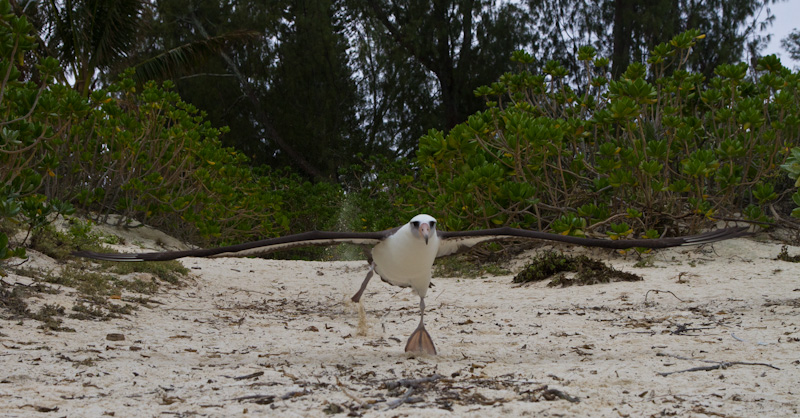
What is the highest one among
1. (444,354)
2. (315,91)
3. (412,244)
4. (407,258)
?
(315,91)

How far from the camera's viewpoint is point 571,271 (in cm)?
761

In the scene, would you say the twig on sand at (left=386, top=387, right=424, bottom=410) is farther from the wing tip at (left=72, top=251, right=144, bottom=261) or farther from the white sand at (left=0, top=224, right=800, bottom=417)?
the wing tip at (left=72, top=251, right=144, bottom=261)

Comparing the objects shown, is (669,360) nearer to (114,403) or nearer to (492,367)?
(492,367)

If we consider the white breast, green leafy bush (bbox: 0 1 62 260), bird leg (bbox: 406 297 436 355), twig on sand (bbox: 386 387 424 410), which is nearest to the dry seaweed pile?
the white breast

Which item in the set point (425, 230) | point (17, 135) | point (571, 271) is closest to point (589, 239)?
point (425, 230)

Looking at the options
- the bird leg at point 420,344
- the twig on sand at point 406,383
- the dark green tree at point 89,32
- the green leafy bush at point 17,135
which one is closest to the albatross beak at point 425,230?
the bird leg at point 420,344

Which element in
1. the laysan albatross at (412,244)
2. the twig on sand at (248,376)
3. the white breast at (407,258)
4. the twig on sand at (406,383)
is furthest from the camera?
the white breast at (407,258)

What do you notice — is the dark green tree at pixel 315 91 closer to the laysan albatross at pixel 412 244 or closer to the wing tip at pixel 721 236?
the laysan albatross at pixel 412 244

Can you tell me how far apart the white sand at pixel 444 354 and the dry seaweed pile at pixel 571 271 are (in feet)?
0.94

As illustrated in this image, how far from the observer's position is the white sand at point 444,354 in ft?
10.0

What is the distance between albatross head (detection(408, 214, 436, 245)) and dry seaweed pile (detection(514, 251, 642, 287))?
10.9 feet

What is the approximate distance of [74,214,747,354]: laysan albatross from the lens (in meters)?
4.20

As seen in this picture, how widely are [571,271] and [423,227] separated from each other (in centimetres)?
385

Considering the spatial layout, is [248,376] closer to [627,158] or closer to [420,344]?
[420,344]
